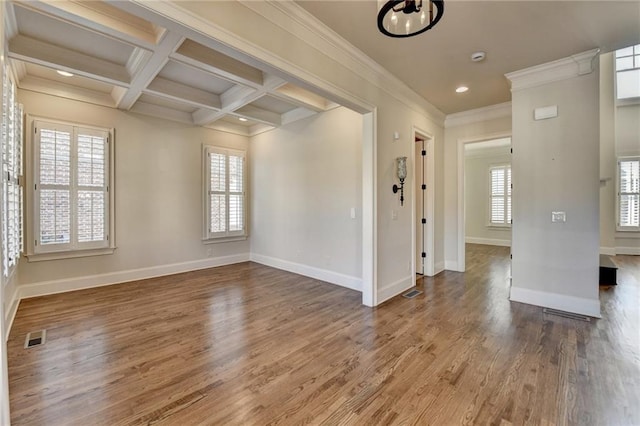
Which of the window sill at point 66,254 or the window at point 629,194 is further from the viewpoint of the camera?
the window at point 629,194

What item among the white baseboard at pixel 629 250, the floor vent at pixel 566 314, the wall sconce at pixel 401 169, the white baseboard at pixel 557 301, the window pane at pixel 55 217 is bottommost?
the floor vent at pixel 566 314

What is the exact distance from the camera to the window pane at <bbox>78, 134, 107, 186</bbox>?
4.25 metres

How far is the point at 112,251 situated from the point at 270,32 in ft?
14.0

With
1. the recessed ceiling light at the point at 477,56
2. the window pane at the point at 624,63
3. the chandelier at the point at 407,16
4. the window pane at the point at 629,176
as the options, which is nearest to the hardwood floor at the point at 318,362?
the chandelier at the point at 407,16

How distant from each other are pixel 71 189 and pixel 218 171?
235 cm

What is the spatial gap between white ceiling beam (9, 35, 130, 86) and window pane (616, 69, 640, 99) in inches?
402

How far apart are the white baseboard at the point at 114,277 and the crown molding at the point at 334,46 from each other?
4.48 m

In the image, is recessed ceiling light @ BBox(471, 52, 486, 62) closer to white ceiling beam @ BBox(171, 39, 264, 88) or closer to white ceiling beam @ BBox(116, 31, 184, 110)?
white ceiling beam @ BBox(171, 39, 264, 88)

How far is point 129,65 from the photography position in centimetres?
347

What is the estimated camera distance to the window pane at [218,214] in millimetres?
5719

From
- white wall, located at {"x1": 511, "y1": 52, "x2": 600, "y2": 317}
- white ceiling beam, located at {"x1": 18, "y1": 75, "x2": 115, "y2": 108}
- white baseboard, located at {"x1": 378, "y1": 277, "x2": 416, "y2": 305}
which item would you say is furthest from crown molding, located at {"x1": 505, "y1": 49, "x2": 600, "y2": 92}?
white ceiling beam, located at {"x1": 18, "y1": 75, "x2": 115, "y2": 108}

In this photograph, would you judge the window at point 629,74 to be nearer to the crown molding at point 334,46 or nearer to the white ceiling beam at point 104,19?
the crown molding at point 334,46

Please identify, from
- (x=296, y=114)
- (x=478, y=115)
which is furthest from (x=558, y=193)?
(x=296, y=114)

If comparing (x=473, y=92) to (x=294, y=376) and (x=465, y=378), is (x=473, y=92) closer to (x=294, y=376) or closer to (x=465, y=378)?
(x=465, y=378)
